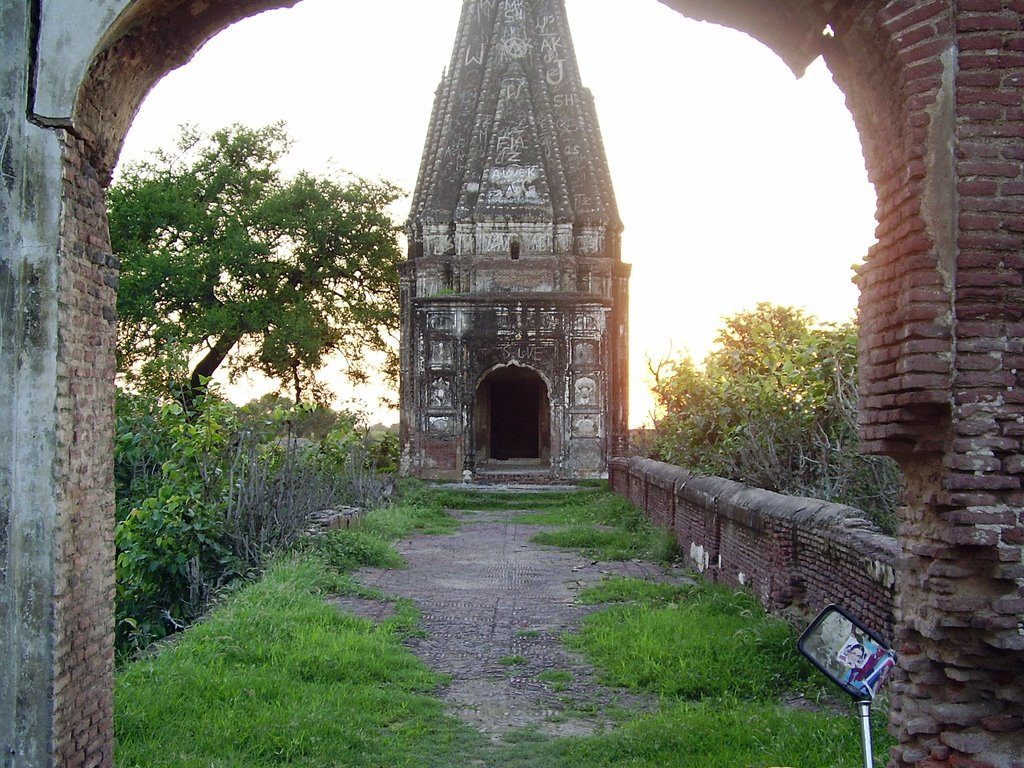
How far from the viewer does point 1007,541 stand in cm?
420

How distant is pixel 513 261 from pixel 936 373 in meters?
17.7

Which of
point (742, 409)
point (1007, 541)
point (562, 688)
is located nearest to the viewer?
point (1007, 541)

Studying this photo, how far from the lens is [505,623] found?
849cm

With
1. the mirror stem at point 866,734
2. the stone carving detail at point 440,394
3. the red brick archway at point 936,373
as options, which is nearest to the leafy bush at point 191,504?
the red brick archway at point 936,373

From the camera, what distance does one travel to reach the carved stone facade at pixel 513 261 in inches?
832

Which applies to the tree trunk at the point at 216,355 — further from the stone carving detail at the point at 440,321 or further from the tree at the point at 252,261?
the stone carving detail at the point at 440,321

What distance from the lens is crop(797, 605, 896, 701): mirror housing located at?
330 centimetres

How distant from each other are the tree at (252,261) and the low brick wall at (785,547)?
56.1ft

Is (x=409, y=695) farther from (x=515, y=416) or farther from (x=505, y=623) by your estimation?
(x=515, y=416)

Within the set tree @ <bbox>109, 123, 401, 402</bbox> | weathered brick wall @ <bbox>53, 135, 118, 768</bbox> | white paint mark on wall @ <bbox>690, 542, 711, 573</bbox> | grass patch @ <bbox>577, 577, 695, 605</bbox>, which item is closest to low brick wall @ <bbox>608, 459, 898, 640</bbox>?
white paint mark on wall @ <bbox>690, 542, 711, 573</bbox>

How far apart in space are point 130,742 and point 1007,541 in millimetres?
4117

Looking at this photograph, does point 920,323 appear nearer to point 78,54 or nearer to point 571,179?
point 78,54

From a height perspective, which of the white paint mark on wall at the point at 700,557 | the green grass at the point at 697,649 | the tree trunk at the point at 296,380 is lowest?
the green grass at the point at 697,649

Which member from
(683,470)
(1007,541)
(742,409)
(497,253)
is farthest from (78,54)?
(497,253)
